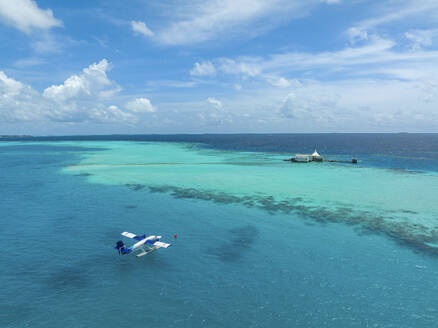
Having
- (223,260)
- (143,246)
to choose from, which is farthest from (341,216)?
(143,246)

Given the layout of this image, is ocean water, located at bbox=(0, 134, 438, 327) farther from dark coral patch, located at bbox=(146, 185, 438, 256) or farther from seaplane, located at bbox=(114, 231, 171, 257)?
seaplane, located at bbox=(114, 231, 171, 257)

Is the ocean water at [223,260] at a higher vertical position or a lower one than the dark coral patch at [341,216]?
lower

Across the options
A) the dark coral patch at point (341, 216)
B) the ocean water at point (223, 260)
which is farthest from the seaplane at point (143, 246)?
the dark coral patch at point (341, 216)

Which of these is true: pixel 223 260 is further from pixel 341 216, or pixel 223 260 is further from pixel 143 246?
pixel 341 216

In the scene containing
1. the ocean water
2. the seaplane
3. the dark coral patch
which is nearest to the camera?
the ocean water

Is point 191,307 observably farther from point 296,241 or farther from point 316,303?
point 296,241

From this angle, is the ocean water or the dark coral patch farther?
the dark coral patch

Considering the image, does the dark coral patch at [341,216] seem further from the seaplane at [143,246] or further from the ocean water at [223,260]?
the seaplane at [143,246]

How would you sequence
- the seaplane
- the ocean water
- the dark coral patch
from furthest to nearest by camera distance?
1. the dark coral patch
2. the seaplane
3. the ocean water

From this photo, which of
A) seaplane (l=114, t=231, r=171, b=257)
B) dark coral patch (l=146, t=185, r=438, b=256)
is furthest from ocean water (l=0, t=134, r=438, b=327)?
seaplane (l=114, t=231, r=171, b=257)

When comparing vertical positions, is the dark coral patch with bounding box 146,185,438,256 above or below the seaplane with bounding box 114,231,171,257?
above

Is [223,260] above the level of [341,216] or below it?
below

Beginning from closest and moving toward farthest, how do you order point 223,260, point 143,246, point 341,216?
point 223,260 → point 143,246 → point 341,216
